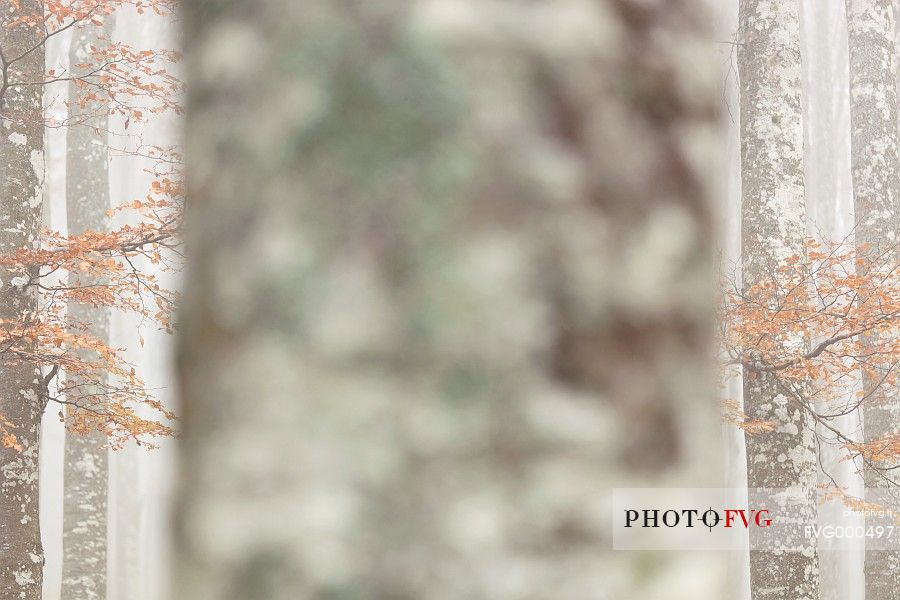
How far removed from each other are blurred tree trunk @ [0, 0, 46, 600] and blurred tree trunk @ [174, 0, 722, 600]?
689 centimetres

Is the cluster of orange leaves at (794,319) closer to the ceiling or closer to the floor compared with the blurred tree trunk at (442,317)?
closer to the ceiling

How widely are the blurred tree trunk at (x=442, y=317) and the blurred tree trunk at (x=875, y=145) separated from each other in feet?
32.6

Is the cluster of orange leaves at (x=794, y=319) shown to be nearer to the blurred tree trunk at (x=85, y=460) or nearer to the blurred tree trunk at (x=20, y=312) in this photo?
the blurred tree trunk at (x=20, y=312)

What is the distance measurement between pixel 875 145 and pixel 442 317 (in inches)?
418

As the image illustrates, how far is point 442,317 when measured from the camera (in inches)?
22.5

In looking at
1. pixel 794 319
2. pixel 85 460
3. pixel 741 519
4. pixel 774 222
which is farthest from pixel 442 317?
pixel 85 460

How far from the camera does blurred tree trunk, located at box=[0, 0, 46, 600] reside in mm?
6996

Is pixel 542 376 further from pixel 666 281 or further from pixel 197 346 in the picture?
pixel 197 346

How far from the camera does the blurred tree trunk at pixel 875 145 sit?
997cm

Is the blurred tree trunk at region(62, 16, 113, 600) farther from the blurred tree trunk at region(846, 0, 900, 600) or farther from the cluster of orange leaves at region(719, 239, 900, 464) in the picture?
the blurred tree trunk at region(846, 0, 900, 600)

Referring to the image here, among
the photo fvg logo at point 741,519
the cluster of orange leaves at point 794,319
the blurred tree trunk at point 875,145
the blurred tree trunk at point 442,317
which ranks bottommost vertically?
the photo fvg logo at point 741,519

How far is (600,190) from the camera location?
0.60 meters

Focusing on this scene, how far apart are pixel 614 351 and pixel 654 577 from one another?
0.14 m

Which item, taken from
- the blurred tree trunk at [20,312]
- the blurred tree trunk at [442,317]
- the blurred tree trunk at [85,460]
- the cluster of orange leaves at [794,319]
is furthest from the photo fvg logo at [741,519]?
the blurred tree trunk at [85,460]
